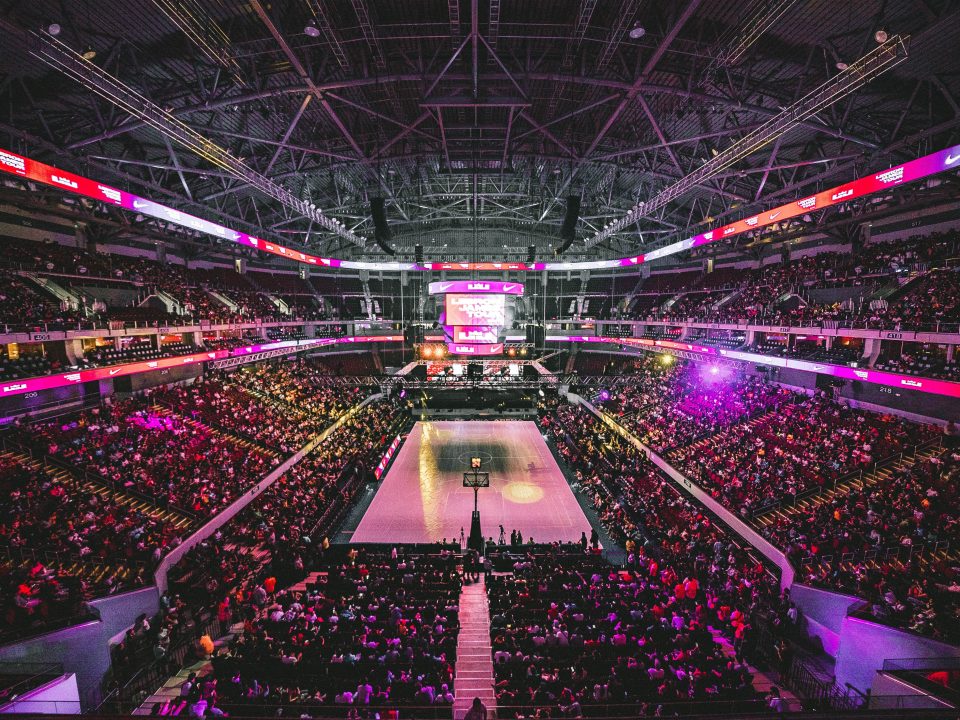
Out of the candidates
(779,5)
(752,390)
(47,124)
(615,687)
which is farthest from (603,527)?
(47,124)

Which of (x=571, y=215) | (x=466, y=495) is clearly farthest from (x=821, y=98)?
(x=466, y=495)

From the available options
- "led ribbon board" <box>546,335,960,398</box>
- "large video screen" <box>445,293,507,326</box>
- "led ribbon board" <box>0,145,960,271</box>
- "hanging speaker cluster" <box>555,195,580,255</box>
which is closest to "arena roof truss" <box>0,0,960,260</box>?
"led ribbon board" <box>0,145,960,271</box>

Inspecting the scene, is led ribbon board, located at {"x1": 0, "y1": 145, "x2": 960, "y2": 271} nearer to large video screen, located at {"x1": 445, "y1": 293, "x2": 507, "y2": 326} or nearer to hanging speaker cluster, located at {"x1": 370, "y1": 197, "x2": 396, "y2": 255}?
hanging speaker cluster, located at {"x1": 370, "y1": 197, "x2": 396, "y2": 255}

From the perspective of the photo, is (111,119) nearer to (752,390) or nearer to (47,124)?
(47,124)

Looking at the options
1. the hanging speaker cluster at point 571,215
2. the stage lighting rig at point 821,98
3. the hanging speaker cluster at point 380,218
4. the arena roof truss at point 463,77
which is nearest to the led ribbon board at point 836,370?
the arena roof truss at point 463,77

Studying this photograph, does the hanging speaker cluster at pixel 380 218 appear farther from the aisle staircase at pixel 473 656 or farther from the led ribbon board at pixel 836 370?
the led ribbon board at pixel 836 370

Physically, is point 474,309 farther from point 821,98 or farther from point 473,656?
point 473,656
